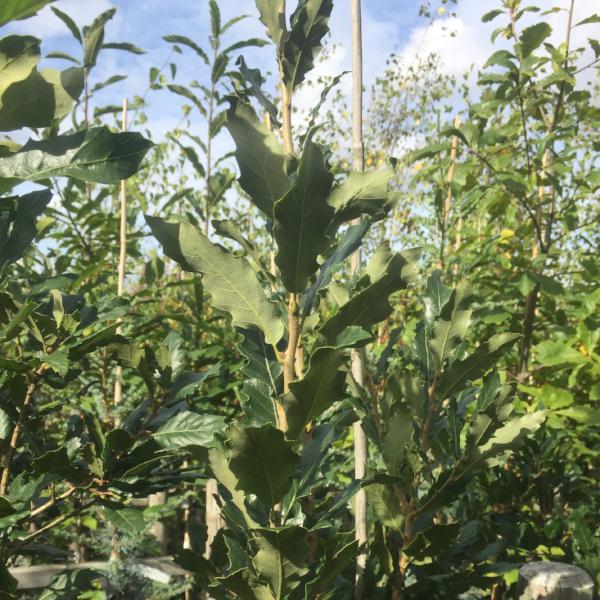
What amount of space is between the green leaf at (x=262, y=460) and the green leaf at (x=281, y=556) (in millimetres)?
68

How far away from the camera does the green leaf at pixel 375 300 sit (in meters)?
1.08

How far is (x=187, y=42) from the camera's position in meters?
3.30

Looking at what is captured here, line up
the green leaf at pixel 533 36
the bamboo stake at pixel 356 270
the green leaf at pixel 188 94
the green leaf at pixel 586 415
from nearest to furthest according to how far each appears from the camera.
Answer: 1. the bamboo stake at pixel 356 270
2. the green leaf at pixel 586 415
3. the green leaf at pixel 533 36
4. the green leaf at pixel 188 94

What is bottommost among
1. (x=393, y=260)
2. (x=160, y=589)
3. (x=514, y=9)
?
(x=160, y=589)

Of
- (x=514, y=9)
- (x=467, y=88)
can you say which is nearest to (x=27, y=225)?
(x=514, y=9)

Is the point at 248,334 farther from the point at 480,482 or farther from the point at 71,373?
the point at 480,482

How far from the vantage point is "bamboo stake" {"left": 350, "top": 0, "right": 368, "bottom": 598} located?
156 centimetres

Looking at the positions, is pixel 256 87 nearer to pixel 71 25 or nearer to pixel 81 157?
pixel 81 157

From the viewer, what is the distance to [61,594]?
1.59m

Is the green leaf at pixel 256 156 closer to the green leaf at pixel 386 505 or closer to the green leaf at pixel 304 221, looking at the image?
the green leaf at pixel 304 221

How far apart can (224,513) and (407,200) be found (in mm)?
7175

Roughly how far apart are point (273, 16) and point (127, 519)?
1.04 metres

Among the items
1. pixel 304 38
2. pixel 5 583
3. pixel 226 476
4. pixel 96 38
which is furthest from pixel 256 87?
pixel 96 38

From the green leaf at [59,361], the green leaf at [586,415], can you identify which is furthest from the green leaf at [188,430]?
the green leaf at [586,415]
